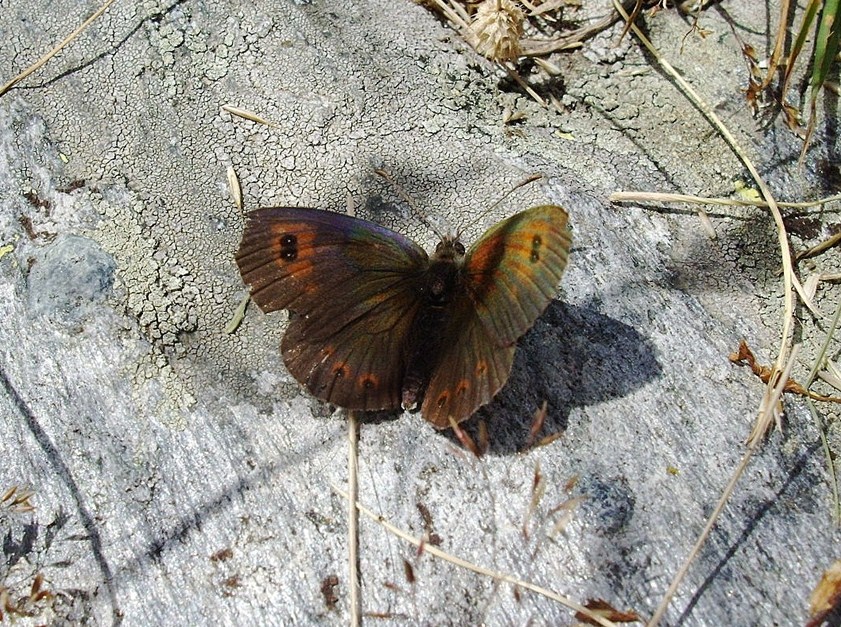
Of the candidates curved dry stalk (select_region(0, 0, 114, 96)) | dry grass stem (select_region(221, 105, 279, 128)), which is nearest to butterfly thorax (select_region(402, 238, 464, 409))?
dry grass stem (select_region(221, 105, 279, 128))

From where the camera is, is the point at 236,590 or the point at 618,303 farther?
the point at 618,303

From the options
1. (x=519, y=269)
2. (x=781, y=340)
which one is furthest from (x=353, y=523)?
(x=781, y=340)

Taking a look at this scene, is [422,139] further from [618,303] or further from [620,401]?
[620,401]

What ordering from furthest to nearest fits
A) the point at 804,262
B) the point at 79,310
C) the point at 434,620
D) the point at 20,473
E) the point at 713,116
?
the point at 713,116
the point at 804,262
the point at 79,310
the point at 20,473
the point at 434,620

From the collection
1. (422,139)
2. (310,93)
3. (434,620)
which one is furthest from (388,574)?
(310,93)

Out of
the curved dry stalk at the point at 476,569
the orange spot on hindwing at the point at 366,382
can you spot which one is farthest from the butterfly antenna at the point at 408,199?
the curved dry stalk at the point at 476,569

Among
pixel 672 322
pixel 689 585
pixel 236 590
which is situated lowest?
pixel 236 590

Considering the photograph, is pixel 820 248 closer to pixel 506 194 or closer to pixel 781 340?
pixel 781 340
